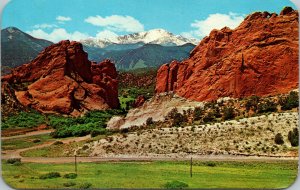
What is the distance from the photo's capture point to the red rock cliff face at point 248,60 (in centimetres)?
1931

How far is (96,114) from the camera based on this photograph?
28.3 m

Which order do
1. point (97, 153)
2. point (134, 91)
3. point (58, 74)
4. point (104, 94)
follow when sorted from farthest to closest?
point (134, 91) → point (104, 94) → point (58, 74) → point (97, 153)

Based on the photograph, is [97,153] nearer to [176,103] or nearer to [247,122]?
[247,122]

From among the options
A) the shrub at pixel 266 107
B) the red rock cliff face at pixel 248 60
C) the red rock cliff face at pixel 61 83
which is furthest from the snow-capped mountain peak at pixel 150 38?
the shrub at pixel 266 107

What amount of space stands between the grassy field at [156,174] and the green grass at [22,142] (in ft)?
4.51

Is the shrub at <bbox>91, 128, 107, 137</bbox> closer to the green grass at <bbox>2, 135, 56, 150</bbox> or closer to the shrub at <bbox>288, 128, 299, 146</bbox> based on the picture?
the green grass at <bbox>2, 135, 56, 150</bbox>

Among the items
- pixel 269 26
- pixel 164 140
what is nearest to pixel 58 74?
pixel 269 26

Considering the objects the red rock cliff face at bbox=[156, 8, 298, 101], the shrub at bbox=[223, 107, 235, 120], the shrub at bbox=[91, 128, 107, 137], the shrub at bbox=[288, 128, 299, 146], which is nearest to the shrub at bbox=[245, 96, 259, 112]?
the shrub at bbox=[223, 107, 235, 120]

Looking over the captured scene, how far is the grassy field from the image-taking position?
12453 millimetres

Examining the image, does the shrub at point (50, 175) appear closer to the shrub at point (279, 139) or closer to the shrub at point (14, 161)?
the shrub at point (14, 161)

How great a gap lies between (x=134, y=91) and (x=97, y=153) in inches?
945

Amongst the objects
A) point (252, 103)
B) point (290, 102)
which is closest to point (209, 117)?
point (252, 103)

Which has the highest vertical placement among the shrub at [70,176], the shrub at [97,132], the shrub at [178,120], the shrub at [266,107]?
the shrub at [266,107]

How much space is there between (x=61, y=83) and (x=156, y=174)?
1782 centimetres
